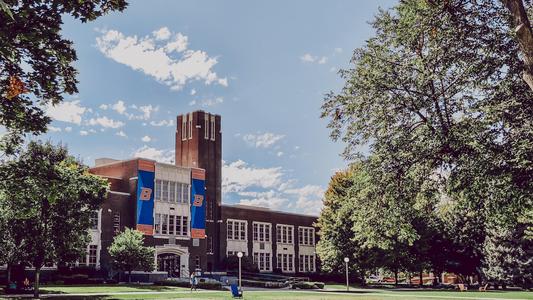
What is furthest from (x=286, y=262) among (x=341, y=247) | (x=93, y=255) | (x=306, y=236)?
(x=93, y=255)

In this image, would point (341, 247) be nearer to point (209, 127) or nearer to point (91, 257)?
point (209, 127)

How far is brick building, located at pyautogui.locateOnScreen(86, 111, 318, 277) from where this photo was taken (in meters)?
52.4

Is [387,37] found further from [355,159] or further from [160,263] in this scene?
[160,263]

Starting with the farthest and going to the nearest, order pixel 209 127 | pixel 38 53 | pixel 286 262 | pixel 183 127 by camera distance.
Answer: pixel 286 262 → pixel 183 127 → pixel 209 127 → pixel 38 53

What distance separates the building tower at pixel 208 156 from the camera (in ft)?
200

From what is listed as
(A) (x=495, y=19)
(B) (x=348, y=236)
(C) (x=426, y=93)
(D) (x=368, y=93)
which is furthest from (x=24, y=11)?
(B) (x=348, y=236)

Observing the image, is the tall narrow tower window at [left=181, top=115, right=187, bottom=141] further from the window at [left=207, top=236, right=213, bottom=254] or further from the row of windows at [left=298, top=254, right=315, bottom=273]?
the row of windows at [left=298, top=254, right=315, bottom=273]

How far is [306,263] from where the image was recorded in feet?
236

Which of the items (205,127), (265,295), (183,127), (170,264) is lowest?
(265,295)

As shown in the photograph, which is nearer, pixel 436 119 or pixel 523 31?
pixel 523 31

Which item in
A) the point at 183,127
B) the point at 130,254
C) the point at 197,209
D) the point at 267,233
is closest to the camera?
the point at 130,254

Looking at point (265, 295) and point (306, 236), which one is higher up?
point (306, 236)

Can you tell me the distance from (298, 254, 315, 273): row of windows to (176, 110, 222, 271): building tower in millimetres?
14413

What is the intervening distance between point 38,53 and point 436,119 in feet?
37.2
